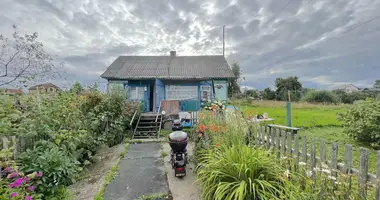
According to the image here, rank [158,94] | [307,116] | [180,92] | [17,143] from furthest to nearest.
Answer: [180,92], [158,94], [307,116], [17,143]

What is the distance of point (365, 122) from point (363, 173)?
12.3 feet

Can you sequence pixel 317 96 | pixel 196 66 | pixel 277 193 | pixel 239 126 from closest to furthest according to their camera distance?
pixel 277 193, pixel 239 126, pixel 196 66, pixel 317 96

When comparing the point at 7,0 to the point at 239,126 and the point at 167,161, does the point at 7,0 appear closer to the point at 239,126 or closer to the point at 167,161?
the point at 167,161

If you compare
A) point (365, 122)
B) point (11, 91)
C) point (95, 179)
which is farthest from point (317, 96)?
point (11, 91)

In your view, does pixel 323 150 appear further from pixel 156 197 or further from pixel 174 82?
pixel 174 82

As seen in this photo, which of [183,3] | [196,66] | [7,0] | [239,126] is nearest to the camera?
[239,126]

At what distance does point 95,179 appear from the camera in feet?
10.9

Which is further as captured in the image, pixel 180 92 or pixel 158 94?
pixel 180 92

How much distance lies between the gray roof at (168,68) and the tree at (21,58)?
709cm

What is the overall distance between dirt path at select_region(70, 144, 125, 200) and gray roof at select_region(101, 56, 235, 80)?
6.98 metres

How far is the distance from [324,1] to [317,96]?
637 inches

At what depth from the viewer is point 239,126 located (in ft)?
9.16

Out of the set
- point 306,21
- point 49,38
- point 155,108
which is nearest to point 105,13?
point 49,38

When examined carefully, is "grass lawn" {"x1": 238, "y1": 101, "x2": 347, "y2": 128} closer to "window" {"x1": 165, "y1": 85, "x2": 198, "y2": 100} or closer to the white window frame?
"window" {"x1": 165, "y1": 85, "x2": 198, "y2": 100}
